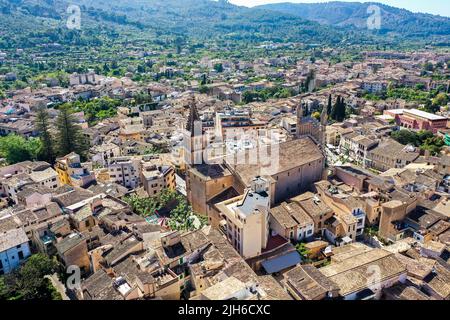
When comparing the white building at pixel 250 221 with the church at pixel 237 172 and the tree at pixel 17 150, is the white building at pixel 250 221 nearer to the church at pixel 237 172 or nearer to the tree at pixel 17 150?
the church at pixel 237 172

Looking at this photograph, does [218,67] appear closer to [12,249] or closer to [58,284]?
[12,249]

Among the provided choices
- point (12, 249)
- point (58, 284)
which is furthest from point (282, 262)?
point (12, 249)

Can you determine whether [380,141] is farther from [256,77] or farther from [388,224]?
[256,77]

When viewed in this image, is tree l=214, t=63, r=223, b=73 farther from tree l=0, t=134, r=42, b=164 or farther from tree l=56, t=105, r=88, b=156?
tree l=0, t=134, r=42, b=164

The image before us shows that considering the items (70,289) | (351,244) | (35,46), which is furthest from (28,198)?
(35,46)

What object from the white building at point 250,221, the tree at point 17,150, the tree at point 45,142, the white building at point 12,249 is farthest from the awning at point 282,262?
the tree at point 17,150

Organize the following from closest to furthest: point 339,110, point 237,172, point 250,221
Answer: point 250,221 → point 237,172 → point 339,110
